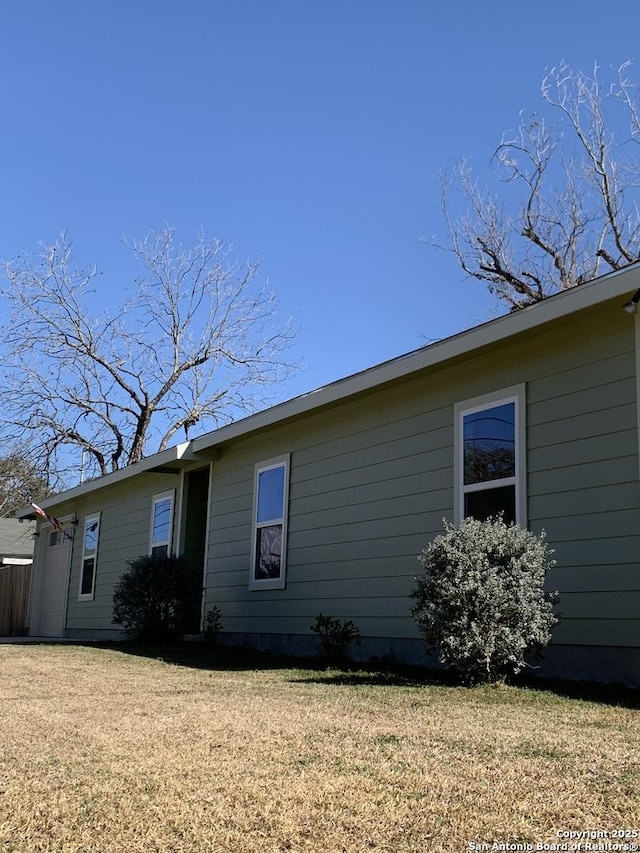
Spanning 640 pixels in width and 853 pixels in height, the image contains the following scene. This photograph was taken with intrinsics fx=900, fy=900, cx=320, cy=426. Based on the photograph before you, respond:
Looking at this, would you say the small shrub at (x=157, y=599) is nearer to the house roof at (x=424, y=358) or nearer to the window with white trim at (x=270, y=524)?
the window with white trim at (x=270, y=524)

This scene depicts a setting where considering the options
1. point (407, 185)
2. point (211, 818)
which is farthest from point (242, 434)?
point (407, 185)

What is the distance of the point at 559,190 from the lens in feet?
72.4

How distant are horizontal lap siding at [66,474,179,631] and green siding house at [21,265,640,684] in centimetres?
71

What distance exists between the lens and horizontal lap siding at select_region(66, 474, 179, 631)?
15844mm

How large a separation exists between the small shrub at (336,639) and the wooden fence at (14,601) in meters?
14.0

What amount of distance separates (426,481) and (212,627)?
15.7ft

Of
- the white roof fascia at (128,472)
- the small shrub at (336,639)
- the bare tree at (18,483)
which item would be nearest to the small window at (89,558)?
the white roof fascia at (128,472)

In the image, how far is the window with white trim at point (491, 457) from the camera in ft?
26.1

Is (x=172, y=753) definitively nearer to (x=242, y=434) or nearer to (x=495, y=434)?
(x=495, y=434)

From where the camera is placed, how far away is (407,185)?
21266 mm

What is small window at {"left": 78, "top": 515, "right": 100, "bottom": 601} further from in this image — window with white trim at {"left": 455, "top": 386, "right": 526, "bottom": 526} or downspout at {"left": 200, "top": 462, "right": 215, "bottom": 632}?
window with white trim at {"left": 455, "top": 386, "right": 526, "bottom": 526}

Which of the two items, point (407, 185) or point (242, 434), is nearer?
point (242, 434)

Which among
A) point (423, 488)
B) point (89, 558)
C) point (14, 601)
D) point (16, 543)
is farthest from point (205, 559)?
point (16, 543)

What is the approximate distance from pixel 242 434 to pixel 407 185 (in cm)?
1112
